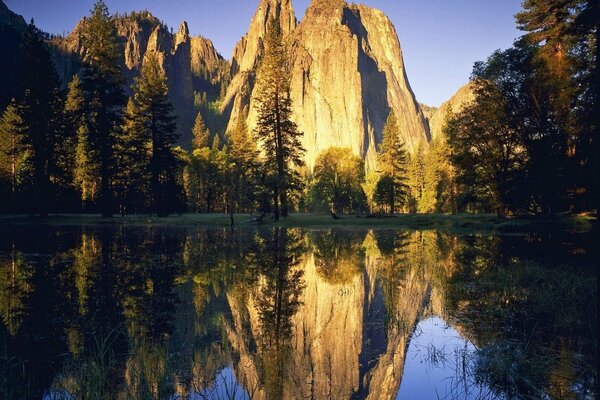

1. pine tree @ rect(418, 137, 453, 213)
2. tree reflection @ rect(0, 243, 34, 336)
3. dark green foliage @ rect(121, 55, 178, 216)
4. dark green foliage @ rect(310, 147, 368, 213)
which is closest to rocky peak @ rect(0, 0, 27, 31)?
dark green foliage @ rect(310, 147, 368, 213)

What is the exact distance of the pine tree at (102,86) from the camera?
3594cm

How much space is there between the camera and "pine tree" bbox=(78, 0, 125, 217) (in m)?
35.9

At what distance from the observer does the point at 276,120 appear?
4178 cm

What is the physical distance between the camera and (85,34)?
37.2 m

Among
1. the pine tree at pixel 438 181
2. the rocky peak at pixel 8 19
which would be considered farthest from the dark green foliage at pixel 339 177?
the rocky peak at pixel 8 19

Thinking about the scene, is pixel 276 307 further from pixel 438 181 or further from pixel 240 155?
pixel 438 181

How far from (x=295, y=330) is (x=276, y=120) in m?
36.4

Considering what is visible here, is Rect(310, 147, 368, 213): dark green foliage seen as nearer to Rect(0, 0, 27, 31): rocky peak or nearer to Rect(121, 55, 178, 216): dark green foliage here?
Rect(121, 55, 178, 216): dark green foliage

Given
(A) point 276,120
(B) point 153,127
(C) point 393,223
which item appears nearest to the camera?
(C) point 393,223

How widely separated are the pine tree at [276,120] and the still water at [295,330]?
2686cm

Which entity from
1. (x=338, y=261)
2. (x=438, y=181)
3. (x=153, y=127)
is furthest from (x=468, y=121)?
(x=438, y=181)

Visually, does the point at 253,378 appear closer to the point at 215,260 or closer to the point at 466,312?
the point at 466,312

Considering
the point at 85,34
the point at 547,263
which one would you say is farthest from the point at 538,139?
the point at 85,34

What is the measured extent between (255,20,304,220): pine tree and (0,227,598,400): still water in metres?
26.9
